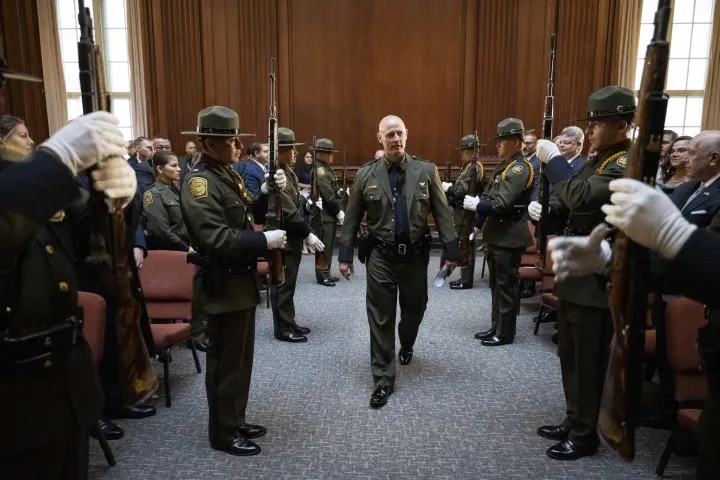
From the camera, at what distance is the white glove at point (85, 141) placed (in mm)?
1174

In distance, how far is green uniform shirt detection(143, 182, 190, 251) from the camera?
4.04 metres

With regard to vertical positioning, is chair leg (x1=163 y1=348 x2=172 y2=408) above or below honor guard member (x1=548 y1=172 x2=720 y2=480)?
below

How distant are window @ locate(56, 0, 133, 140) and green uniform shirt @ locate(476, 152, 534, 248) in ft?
21.0

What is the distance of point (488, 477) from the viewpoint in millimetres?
2418

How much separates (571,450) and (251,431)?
172 centimetres

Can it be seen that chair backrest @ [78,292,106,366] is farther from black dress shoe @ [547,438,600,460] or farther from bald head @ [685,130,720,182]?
bald head @ [685,130,720,182]

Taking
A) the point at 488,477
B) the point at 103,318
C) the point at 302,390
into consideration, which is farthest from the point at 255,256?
the point at 488,477

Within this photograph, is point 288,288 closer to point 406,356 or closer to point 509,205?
point 406,356

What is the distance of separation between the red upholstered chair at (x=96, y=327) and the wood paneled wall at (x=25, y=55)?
5.75 metres

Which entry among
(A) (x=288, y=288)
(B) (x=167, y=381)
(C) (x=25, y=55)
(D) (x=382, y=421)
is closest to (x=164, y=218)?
(A) (x=288, y=288)

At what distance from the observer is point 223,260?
8.17 ft

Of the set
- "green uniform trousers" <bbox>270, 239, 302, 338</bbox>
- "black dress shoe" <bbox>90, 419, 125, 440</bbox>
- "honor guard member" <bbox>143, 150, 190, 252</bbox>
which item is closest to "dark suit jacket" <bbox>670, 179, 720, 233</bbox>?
"green uniform trousers" <bbox>270, 239, 302, 338</bbox>

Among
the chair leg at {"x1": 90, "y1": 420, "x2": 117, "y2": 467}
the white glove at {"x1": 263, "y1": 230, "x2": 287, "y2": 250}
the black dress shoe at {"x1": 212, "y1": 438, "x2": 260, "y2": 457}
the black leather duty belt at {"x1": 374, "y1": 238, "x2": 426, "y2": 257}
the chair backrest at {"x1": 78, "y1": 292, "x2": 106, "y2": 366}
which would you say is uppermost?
the white glove at {"x1": 263, "y1": 230, "x2": 287, "y2": 250}

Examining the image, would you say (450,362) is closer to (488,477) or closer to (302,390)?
(302,390)
